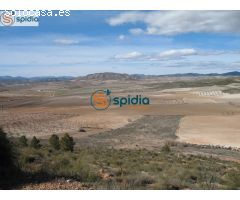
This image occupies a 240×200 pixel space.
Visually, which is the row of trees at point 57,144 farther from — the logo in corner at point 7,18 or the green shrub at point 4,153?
the logo in corner at point 7,18

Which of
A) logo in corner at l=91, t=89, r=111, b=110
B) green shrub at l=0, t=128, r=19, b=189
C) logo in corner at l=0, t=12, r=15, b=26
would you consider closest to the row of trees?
green shrub at l=0, t=128, r=19, b=189

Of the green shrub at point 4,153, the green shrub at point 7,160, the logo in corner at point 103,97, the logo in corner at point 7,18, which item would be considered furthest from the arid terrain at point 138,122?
the logo in corner at point 7,18

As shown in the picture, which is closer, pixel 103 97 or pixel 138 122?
pixel 103 97

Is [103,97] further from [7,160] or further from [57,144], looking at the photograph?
[7,160]

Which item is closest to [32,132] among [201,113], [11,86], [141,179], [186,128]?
[186,128]

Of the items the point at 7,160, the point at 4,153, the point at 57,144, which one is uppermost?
the point at 4,153

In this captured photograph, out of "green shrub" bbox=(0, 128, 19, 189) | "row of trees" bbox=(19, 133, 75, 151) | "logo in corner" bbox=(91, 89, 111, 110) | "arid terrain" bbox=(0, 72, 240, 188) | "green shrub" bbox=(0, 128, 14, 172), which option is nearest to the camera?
"green shrub" bbox=(0, 128, 19, 189)

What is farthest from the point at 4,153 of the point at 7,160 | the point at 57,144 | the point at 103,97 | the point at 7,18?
the point at 103,97

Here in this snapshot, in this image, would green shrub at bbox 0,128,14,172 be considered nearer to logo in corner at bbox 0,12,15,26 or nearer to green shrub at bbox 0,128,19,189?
green shrub at bbox 0,128,19,189
